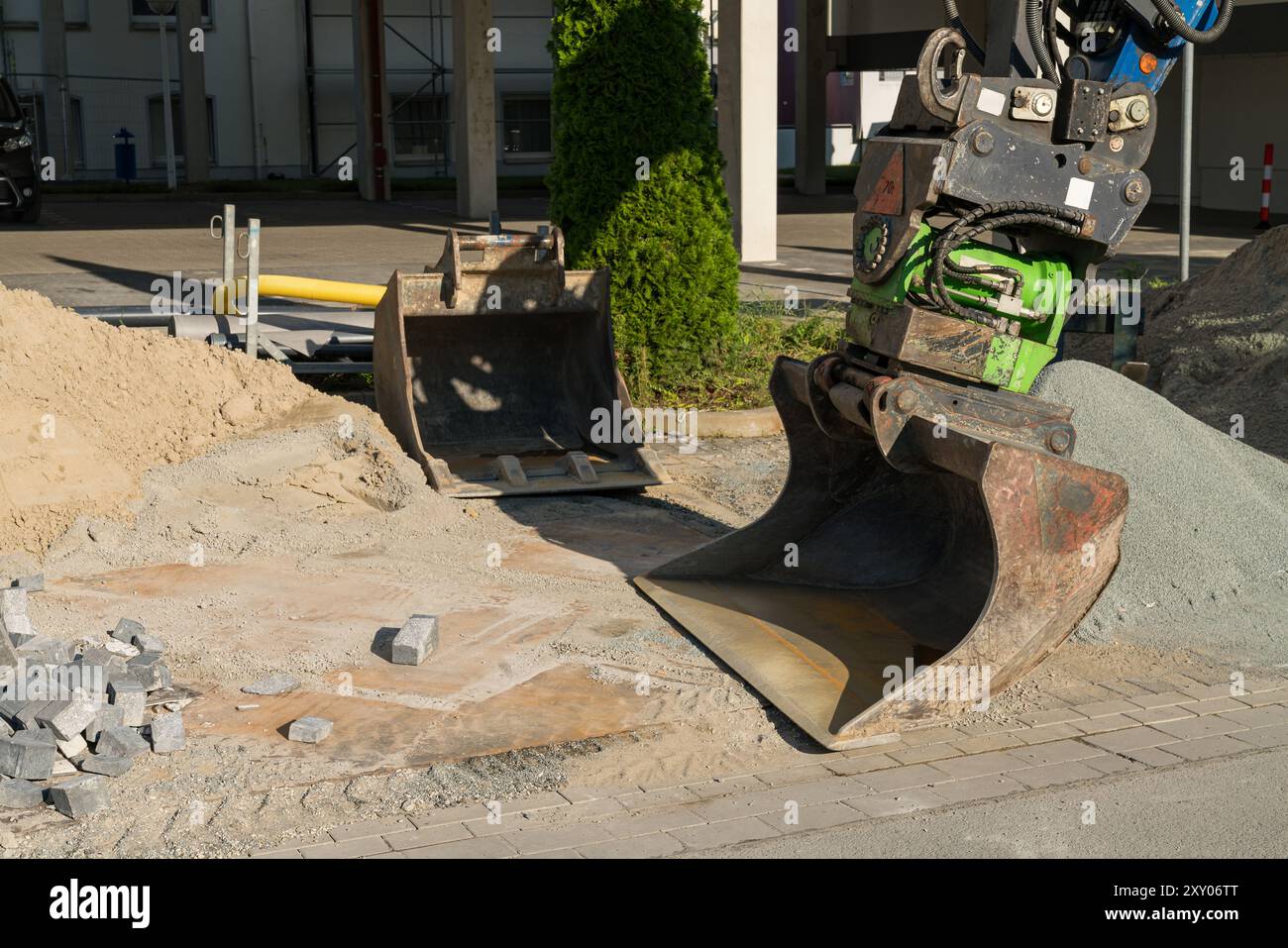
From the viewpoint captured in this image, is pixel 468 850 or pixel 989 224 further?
pixel 989 224

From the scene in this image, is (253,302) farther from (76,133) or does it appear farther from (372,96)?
(76,133)

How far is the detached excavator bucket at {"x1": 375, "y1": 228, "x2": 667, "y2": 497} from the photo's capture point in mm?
8984

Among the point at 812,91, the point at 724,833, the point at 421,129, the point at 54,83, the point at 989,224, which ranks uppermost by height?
the point at 54,83

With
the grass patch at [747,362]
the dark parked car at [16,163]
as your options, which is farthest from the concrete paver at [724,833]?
the dark parked car at [16,163]

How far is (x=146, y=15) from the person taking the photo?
3244 centimetres

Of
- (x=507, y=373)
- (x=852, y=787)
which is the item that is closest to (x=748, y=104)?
(x=507, y=373)

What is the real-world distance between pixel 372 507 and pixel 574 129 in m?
3.76

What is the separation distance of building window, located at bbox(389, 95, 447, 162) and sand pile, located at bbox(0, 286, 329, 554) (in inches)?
1033

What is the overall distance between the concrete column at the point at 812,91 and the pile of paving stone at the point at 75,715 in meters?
26.1

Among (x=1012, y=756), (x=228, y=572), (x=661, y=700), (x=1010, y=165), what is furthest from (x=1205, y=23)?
(x=228, y=572)

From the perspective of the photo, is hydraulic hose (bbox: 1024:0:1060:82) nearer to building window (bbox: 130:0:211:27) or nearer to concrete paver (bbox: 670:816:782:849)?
concrete paver (bbox: 670:816:782:849)

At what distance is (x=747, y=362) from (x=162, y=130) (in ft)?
83.2

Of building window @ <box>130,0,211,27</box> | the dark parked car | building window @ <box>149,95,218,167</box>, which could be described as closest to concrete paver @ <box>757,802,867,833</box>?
the dark parked car
